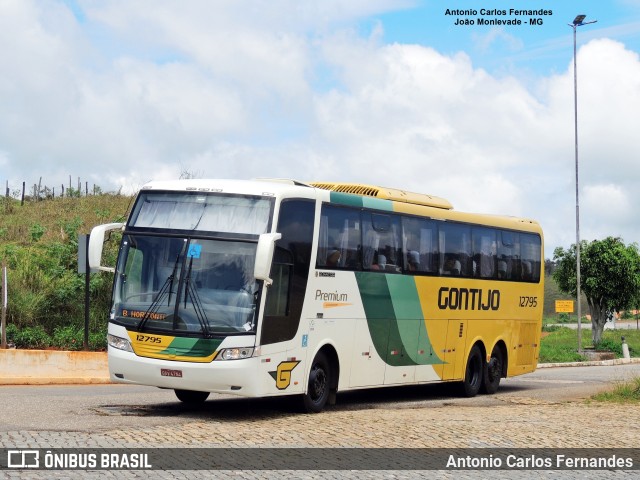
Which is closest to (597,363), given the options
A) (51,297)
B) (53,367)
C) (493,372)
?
(493,372)

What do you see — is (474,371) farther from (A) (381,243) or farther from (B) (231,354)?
(B) (231,354)

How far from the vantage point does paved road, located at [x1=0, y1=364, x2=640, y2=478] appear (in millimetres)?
11234

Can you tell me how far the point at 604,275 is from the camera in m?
54.9

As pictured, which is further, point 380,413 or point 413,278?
point 413,278

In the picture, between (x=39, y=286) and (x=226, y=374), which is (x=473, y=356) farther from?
(x=39, y=286)

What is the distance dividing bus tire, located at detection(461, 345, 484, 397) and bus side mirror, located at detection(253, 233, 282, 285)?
838cm

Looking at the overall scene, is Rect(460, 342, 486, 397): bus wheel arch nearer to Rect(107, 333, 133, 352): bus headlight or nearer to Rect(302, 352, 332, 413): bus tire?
Rect(302, 352, 332, 413): bus tire

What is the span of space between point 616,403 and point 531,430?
5446 millimetres

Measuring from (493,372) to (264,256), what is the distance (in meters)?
9.86

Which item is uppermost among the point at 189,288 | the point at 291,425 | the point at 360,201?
the point at 360,201

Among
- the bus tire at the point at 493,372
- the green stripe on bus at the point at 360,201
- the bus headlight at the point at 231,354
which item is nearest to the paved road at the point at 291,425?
the bus headlight at the point at 231,354

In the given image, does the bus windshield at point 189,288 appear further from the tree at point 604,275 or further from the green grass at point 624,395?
the tree at point 604,275

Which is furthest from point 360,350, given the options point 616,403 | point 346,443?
point 346,443

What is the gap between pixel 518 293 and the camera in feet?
76.7
